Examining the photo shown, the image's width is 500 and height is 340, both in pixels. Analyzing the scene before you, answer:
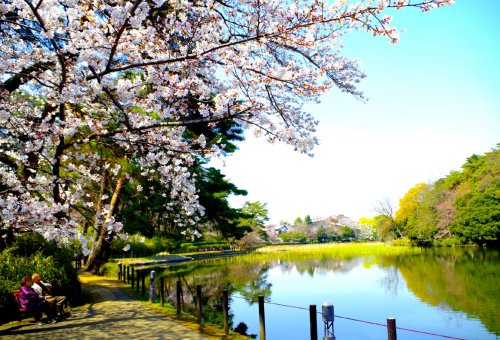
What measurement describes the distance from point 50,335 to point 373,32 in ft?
27.3

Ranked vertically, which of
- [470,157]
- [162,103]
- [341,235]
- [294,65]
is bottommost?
[341,235]

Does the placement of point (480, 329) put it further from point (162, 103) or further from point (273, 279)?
point (273, 279)

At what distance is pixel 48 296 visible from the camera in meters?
8.84

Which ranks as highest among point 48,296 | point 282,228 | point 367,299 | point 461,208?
point 461,208

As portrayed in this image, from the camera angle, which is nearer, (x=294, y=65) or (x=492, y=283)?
(x=294, y=65)

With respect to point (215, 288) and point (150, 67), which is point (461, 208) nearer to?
point (215, 288)

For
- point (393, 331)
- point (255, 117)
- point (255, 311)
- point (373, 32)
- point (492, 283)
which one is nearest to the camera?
point (393, 331)

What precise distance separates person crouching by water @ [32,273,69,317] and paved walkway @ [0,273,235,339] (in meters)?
0.35

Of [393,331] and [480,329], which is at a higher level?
[393,331]

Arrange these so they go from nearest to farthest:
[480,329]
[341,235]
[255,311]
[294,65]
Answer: [294,65] → [480,329] → [255,311] → [341,235]

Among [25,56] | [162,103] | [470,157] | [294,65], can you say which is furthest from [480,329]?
[470,157]

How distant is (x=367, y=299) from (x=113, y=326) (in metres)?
11.0

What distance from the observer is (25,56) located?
5969 mm

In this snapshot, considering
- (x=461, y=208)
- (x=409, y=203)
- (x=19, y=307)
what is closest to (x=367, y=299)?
(x=19, y=307)
